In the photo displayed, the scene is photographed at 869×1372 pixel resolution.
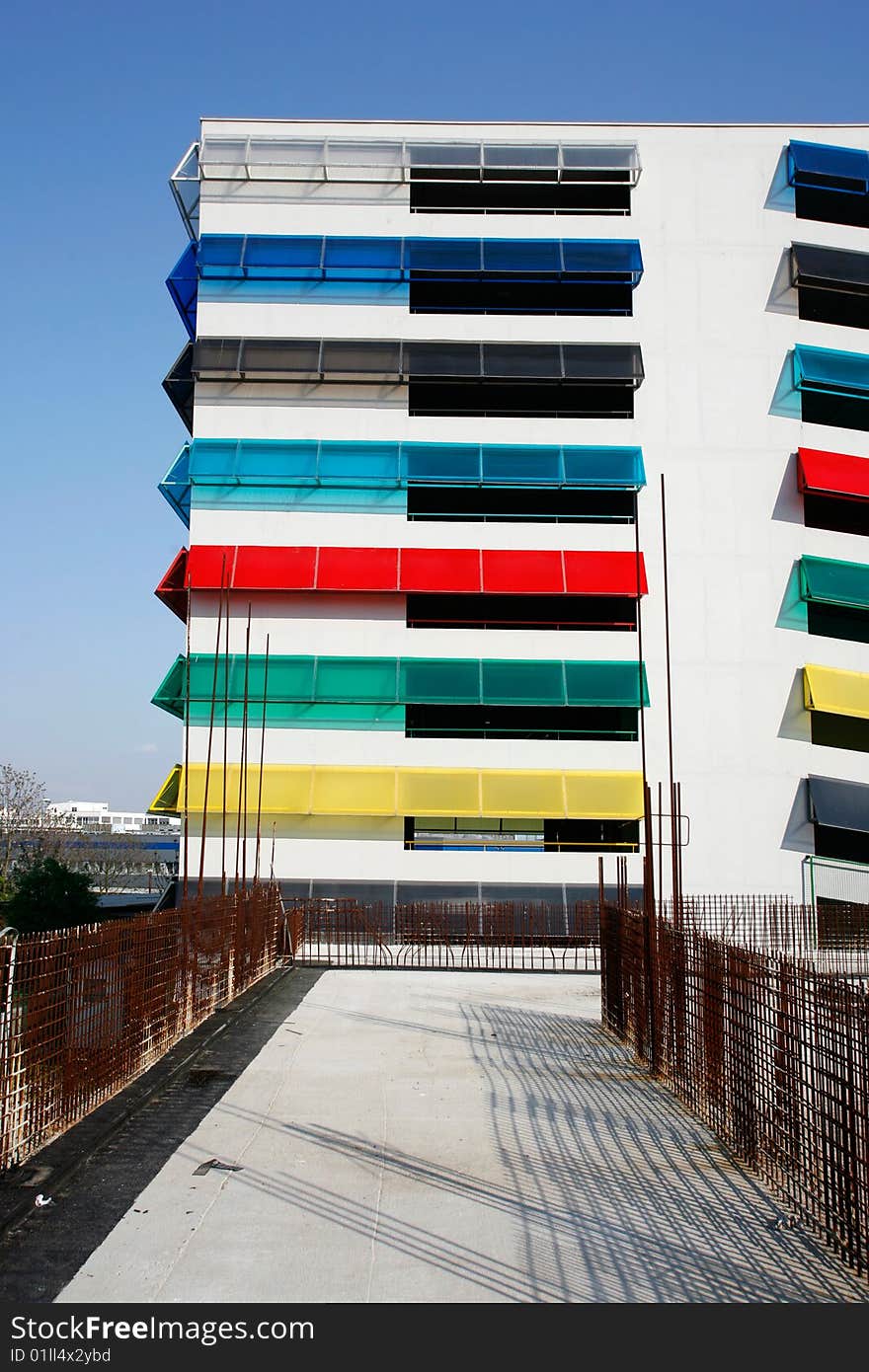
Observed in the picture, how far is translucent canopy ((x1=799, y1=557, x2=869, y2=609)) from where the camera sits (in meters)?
39.3

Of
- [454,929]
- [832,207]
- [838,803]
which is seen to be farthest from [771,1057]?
[832,207]

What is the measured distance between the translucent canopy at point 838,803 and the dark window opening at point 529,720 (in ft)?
19.5

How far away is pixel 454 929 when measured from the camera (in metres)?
34.9

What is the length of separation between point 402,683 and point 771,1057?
99.9 feet

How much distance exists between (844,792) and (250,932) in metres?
24.3

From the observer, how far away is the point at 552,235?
41312mm

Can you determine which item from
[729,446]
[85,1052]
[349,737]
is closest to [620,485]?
[729,446]

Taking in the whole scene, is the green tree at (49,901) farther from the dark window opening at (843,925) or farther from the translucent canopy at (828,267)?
the translucent canopy at (828,267)

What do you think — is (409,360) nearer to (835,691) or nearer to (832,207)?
(832,207)

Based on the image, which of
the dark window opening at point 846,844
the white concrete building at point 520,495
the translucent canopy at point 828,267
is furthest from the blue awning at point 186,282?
the dark window opening at point 846,844

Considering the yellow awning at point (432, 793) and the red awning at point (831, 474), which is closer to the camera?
the yellow awning at point (432, 793)

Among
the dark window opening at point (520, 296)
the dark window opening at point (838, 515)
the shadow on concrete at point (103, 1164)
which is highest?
the dark window opening at point (520, 296)

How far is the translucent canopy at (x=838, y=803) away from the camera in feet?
125

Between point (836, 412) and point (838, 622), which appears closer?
point (838, 622)
